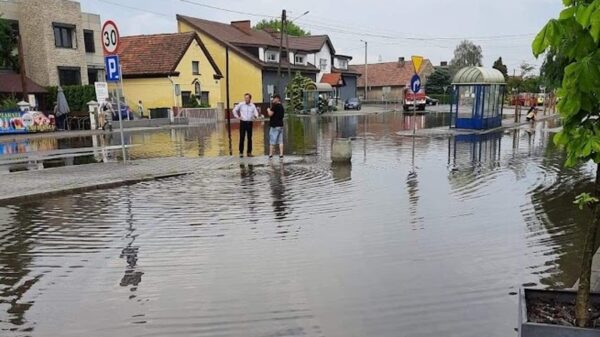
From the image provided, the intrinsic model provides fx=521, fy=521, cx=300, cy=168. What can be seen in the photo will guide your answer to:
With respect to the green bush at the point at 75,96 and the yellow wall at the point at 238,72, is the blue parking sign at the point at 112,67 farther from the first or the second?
the yellow wall at the point at 238,72

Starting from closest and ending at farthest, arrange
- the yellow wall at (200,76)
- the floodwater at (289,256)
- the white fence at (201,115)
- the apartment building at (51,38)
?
the floodwater at (289,256) → the apartment building at (51,38) → the white fence at (201,115) → the yellow wall at (200,76)

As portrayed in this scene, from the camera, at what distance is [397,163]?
13.9 m

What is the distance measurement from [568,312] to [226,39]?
51.0 metres

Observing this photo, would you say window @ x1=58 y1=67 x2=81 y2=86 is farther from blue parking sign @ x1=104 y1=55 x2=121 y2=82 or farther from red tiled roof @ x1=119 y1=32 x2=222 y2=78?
blue parking sign @ x1=104 y1=55 x2=121 y2=82

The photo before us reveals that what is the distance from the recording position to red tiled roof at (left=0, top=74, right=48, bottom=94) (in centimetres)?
3294

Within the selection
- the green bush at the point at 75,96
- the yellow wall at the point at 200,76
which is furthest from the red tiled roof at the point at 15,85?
the yellow wall at the point at 200,76

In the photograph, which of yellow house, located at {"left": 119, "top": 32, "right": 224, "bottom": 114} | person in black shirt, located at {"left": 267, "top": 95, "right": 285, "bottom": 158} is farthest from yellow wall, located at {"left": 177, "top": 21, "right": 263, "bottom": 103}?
person in black shirt, located at {"left": 267, "top": 95, "right": 285, "bottom": 158}

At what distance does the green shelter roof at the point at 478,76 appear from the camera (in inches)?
966

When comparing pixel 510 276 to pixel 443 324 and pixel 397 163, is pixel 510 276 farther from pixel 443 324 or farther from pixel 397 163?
pixel 397 163

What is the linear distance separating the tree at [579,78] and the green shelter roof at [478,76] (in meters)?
22.6

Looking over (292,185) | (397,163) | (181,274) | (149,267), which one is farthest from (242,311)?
(397,163)

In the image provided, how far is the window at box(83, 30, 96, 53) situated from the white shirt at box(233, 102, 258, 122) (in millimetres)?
29190

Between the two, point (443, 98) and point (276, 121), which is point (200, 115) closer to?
point (276, 121)

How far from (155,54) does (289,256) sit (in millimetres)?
39540
